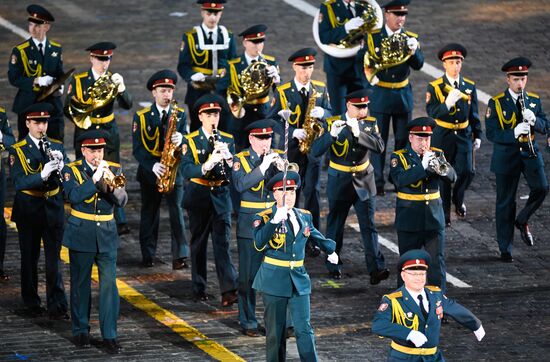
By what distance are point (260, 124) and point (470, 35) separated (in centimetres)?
1425

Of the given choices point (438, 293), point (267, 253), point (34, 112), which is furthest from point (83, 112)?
point (438, 293)

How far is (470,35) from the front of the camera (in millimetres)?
37344

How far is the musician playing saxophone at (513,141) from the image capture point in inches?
1043

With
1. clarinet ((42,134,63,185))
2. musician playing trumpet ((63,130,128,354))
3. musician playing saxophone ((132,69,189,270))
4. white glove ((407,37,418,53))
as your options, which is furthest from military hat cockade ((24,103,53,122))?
white glove ((407,37,418,53))

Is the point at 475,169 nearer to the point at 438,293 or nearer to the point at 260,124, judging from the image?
the point at 260,124

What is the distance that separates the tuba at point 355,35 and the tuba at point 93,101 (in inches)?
183

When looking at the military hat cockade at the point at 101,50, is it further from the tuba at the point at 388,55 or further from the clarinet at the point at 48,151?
the tuba at the point at 388,55

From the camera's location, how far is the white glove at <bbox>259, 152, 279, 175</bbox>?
76.6 feet

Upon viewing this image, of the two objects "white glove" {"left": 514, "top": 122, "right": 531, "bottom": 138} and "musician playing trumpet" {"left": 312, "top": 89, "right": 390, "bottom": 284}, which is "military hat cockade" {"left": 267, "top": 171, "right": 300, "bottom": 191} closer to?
"musician playing trumpet" {"left": 312, "top": 89, "right": 390, "bottom": 284}

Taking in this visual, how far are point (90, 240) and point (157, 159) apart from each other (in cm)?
335

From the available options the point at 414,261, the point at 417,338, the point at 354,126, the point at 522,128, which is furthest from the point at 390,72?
the point at 417,338

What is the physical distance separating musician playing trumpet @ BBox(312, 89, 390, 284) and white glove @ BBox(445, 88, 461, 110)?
5.77 feet

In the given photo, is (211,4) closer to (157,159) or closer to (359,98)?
(157,159)

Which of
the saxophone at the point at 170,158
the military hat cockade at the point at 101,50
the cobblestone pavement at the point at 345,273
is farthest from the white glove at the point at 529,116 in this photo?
the military hat cockade at the point at 101,50
